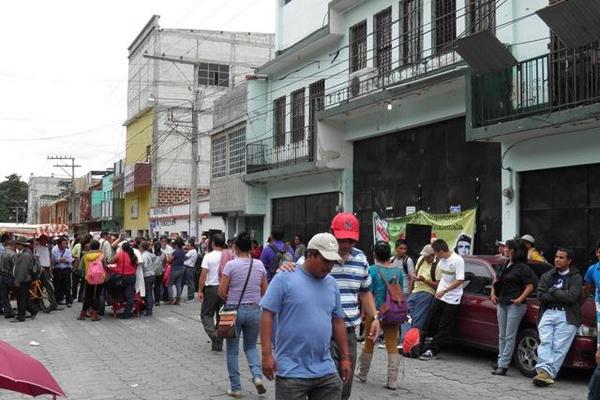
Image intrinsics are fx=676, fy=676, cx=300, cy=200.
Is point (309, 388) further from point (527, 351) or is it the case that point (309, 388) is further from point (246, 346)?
point (527, 351)

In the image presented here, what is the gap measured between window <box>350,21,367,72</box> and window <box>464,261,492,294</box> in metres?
9.89

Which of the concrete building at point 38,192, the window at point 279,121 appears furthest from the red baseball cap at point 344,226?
the concrete building at point 38,192

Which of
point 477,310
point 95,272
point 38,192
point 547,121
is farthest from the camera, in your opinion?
point 38,192

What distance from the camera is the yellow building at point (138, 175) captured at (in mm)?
46000

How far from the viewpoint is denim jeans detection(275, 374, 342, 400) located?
4551 mm

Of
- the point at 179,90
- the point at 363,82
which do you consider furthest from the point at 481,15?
the point at 179,90

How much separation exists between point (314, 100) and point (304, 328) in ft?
57.7

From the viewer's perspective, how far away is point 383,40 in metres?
18.5

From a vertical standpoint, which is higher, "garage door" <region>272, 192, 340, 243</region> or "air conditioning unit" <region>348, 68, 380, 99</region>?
"air conditioning unit" <region>348, 68, 380, 99</region>

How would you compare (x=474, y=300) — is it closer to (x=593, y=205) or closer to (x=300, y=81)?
(x=593, y=205)

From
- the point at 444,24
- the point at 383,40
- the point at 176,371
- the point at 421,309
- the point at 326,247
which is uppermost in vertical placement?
the point at 383,40

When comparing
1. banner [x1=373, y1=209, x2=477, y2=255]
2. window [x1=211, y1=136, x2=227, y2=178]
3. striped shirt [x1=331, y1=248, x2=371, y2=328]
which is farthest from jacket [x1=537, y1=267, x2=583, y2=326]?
window [x1=211, y1=136, x2=227, y2=178]

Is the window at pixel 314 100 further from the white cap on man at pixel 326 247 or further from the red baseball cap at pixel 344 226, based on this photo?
the white cap on man at pixel 326 247

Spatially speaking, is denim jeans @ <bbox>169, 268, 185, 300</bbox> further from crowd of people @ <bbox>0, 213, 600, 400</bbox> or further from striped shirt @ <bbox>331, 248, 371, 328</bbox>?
striped shirt @ <bbox>331, 248, 371, 328</bbox>
